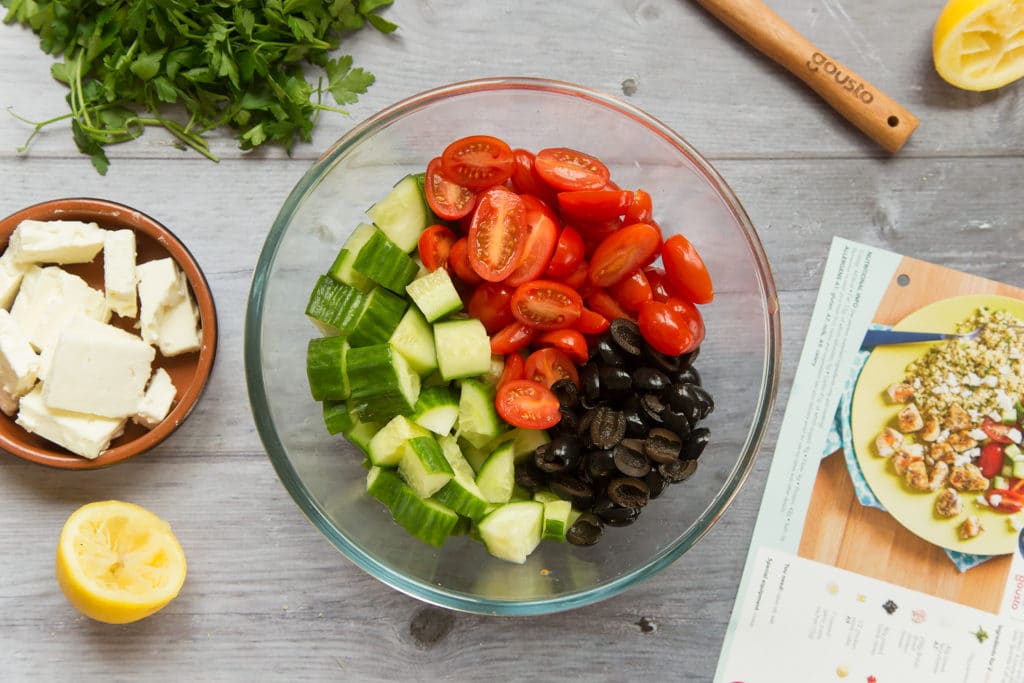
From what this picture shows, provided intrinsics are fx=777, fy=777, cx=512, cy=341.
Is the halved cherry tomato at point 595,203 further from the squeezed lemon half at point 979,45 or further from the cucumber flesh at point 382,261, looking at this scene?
the squeezed lemon half at point 979,45

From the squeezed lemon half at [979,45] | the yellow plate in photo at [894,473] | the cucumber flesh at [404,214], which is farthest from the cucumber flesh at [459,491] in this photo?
the squeezed lemon half at [979,45]

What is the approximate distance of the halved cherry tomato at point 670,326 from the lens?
49.0 inches

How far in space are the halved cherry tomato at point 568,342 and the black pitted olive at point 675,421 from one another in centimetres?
16

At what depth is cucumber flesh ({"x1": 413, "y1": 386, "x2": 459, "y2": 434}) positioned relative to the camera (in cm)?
Answer: 125

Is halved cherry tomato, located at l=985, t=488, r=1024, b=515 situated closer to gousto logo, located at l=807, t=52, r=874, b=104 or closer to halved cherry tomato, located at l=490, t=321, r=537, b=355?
gousto logo, located at l=807, t=52, r=874, b=104

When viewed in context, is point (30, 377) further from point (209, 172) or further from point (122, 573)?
point (209, 172)

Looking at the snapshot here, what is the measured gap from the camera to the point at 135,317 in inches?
55.9

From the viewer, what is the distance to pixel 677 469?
124 cm

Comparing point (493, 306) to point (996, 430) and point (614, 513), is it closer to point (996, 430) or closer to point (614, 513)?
point (614, 513)

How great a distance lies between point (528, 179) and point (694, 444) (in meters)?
0.52

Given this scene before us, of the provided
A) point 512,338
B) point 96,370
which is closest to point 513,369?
point 512,338

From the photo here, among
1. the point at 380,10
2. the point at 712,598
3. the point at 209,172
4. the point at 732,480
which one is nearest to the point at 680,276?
the point at 732,480

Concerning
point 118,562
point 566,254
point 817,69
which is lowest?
point 118,562

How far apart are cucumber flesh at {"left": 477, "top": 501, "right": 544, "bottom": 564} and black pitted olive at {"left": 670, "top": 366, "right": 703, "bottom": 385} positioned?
314 millimetres
